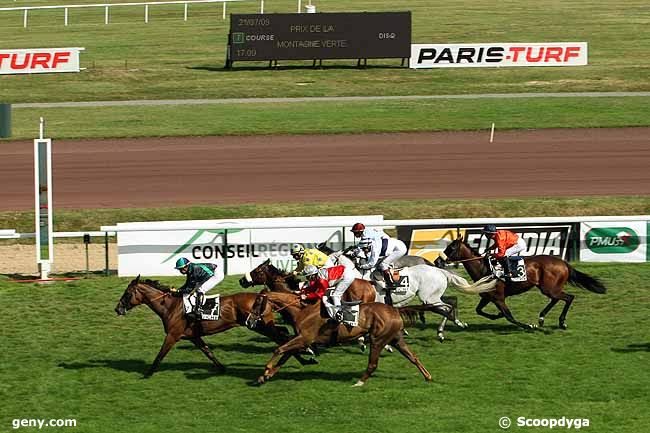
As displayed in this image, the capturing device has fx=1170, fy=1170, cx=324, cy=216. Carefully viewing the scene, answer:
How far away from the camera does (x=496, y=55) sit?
2077 inches

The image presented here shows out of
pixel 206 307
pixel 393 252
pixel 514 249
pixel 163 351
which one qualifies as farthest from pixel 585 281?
pixel 163 351

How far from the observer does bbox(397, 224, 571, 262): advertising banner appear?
82.3ft

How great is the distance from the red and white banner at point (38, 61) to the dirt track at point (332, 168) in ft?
42.6

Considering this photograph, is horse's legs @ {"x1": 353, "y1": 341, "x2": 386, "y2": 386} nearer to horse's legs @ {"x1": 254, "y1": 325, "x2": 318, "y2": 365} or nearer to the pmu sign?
horse's legs @ {"x1": 254, "y1": 325, "x2": 318, "y2": 365}

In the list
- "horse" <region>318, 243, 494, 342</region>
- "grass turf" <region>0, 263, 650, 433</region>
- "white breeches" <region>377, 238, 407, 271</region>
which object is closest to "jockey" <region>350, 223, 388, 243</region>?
"white breeches" <region>377, 238, 407, 271</region>

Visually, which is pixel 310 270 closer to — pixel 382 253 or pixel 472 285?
pixel 382 253

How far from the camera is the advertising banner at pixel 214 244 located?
24734 mm

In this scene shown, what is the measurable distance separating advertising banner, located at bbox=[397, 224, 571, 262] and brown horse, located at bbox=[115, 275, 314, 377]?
275 inches

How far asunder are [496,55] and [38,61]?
66.5ft

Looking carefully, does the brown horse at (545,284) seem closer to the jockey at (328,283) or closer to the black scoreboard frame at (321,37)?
the jockey at (328,283)

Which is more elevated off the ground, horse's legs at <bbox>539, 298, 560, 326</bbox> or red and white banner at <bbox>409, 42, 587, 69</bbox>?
red and white banner at <bbox>409, 42, 587, 69</bbox>

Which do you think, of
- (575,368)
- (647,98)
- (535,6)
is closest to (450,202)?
(575,368)

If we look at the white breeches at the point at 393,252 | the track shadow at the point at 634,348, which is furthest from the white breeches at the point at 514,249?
the track shadow at the point at 634,348

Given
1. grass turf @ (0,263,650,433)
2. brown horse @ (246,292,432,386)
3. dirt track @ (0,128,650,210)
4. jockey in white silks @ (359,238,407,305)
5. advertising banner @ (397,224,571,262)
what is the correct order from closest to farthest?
grass turf @ (0,263,650,433) → brown horse @ (246,292,432,386) → jockey in white silks @ (359,238,407,305) → advertising banner @ (397,224,571,262) → dirt track @ (0,128,650,210)
